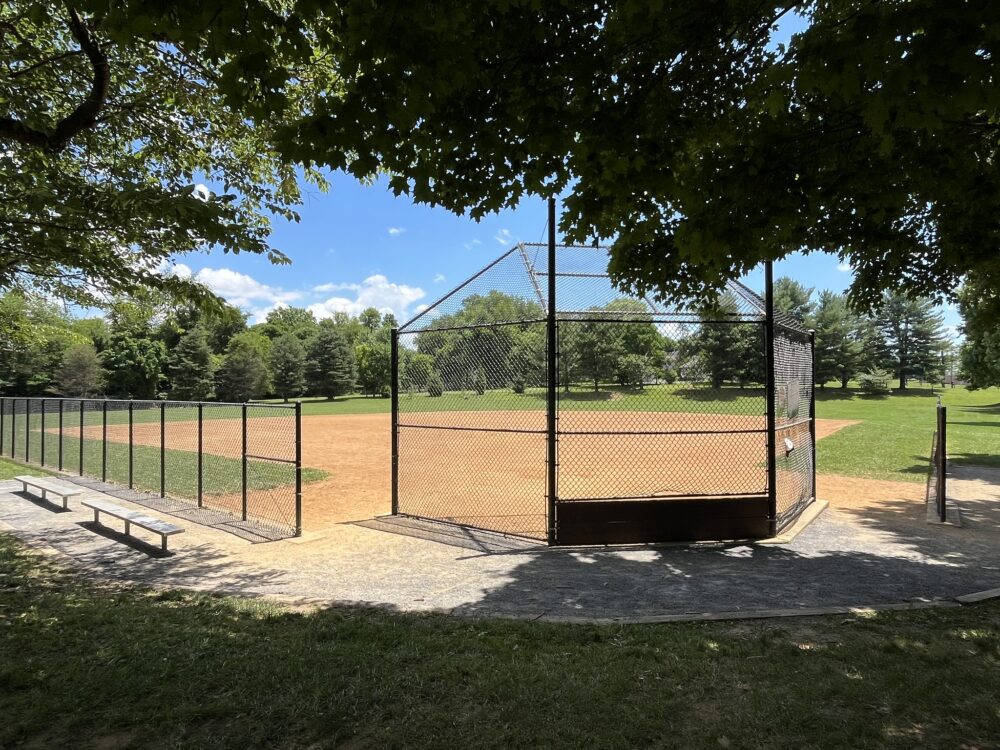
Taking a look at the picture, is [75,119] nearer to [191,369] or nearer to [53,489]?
[53,489]

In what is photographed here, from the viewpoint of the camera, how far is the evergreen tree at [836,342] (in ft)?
186

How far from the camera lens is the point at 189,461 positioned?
1736 cm

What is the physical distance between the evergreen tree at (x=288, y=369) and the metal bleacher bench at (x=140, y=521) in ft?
199

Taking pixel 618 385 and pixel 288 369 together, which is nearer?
pixel 618 385

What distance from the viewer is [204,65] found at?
715 cm

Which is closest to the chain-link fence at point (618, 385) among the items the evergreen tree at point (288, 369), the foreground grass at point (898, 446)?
the foreground grass at point (898, 446)

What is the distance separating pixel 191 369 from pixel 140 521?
60.0 meters

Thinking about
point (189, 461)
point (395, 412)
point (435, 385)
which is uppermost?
point (435, 385)

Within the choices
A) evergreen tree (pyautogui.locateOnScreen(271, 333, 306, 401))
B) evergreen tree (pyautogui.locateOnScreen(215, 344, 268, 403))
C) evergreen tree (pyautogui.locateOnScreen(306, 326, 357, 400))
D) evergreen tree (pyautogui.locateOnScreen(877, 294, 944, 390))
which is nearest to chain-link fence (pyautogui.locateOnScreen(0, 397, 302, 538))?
evergreen tree (pyautogui.locateOnScreen(215, 344, 268, 403))

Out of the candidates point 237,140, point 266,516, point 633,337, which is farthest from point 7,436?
point 633,337

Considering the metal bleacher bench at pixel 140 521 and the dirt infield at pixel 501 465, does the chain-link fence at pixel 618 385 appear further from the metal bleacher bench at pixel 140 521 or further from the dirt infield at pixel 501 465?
the metal bleacher bench at pixel 140 521

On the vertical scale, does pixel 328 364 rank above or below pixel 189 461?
above

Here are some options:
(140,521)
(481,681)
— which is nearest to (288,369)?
(140,521)

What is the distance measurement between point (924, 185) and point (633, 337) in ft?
11.9
